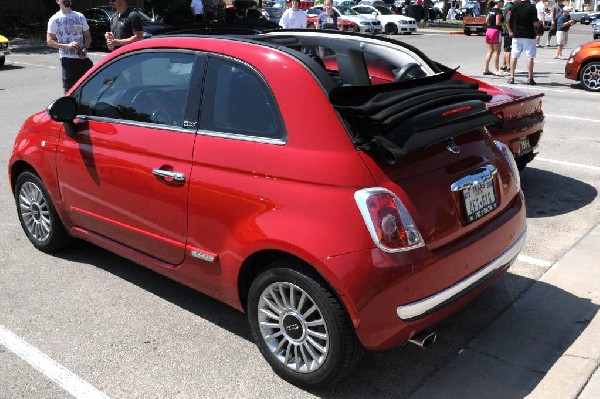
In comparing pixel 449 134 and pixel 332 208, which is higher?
pixel 449 134

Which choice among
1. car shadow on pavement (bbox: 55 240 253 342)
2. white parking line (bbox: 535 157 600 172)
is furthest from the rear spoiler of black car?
white parking line (bbox: 535 157 600 172)

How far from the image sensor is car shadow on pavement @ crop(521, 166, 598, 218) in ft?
20.0

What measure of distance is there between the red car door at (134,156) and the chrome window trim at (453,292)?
1396mm

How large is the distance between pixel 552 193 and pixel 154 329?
172 inches

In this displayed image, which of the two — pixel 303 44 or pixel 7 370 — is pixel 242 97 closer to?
pixel 303 44

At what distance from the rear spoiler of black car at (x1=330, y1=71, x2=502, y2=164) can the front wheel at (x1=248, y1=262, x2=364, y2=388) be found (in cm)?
75

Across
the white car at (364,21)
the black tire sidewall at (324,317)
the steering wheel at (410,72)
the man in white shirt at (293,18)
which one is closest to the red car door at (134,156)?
the black tire sidewall at (324,317)

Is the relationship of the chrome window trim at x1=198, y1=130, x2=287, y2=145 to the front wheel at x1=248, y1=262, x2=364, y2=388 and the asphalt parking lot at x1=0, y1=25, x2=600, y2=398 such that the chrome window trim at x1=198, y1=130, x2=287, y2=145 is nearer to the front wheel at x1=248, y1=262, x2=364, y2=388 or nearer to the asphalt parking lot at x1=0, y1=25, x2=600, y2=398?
the front wheel at x1=248, y1=262, x2=364, y2=388

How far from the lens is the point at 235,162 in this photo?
3.45 metres

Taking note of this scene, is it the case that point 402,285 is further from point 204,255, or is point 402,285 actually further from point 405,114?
point 204,255

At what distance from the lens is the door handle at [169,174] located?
145 inches

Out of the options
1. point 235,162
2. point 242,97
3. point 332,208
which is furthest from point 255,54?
point 332,208

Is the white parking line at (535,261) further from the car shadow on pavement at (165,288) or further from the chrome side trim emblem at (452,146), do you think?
the car shadow on pavement at (165,288)

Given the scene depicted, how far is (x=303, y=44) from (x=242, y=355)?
6.59 ft
